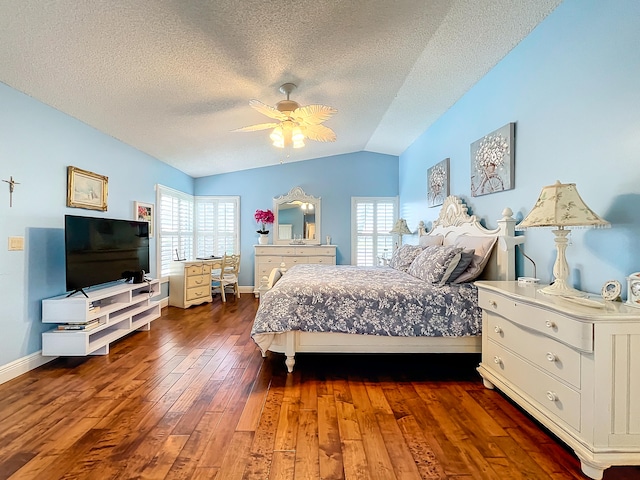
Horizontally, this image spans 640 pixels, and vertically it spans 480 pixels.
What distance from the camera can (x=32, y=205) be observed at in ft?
8.87

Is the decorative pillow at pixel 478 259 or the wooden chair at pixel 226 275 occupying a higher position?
the decorative pillow at pixel 478 259

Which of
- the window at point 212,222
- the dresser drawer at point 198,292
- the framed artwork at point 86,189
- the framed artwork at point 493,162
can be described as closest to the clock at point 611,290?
the framed artwork at point 493,162

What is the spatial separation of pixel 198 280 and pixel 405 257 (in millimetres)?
3390

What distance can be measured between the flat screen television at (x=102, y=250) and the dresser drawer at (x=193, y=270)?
99cm

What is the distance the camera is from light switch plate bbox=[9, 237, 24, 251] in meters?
2.51

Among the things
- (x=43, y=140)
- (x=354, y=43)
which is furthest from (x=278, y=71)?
(x=43, y=140)

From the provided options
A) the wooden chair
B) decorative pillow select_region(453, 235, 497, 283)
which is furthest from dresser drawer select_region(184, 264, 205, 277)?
decorative pillow select_region(453, 235, 497, 283)

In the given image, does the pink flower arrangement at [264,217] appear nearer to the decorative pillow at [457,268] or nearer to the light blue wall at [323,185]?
the light blue wall at [323,185]

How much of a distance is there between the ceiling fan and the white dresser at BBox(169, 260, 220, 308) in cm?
282

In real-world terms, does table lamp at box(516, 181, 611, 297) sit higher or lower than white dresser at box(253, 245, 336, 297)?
higher

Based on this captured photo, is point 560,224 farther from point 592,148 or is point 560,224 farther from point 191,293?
point 191,293

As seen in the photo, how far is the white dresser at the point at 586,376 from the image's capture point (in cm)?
147

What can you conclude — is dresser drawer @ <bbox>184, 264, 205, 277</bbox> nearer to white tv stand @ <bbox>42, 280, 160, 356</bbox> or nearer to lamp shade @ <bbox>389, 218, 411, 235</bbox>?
white tv stand @ <bbox>42, 280, 160, 356</bbox>

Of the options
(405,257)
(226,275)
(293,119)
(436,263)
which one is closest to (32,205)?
(293,119)
